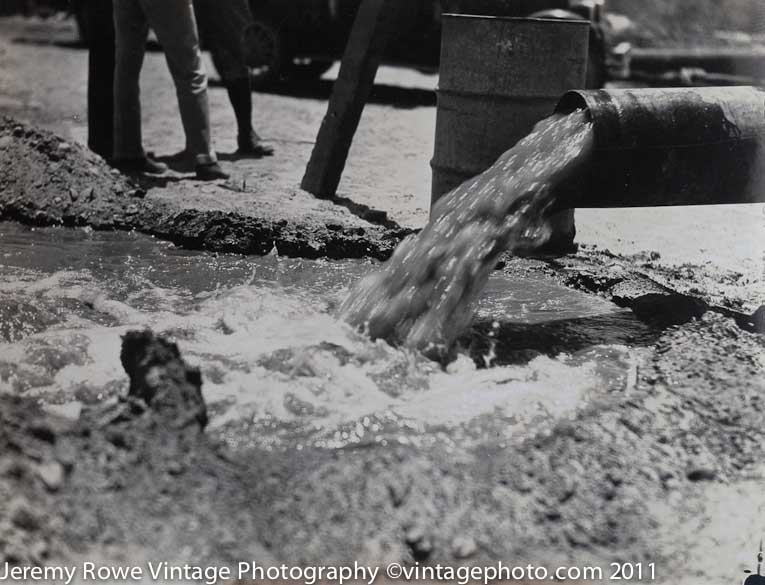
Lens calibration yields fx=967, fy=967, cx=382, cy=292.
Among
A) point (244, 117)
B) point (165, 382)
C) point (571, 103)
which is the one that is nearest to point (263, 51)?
point (244, 117)

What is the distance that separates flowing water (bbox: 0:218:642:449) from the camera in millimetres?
2580

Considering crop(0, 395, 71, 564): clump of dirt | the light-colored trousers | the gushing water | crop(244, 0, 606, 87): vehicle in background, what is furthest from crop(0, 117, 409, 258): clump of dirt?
crop(244, 0, 606, 87): vehicle in background

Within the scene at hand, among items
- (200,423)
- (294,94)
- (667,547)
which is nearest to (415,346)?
(200,423)

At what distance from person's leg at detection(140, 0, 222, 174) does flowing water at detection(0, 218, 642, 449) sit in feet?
4.87

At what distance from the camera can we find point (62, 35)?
50.0 ft

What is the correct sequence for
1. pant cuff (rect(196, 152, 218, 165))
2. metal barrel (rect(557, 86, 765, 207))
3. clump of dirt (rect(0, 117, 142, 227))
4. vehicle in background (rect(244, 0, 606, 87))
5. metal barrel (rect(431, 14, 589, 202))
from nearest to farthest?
metal barrel (rect(557, 86, 765, 207)) → metal barrel (rect(431, 14, 589, 202)) → clump of dirt (rect(0, 117, 142, 227)) → pant cuff (rect(196, 152, 218, 165)) → vehicle in background (rect(244, 0, 606, 87))

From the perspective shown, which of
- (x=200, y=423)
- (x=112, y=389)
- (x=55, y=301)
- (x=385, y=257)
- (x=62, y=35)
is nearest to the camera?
(x=200, y=423)

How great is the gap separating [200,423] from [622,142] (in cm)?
196

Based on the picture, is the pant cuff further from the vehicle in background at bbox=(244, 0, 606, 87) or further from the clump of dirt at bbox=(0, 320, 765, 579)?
the vehicle in background at bbox=(244, 0, 606, 87)

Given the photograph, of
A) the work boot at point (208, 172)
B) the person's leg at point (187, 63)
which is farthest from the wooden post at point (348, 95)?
the person's leg at point (187, 63)

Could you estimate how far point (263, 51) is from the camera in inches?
277

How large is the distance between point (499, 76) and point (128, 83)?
2472mm

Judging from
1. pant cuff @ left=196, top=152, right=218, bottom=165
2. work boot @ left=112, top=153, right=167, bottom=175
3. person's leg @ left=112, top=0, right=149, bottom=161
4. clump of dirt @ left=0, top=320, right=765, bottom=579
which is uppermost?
person's leg @ left=112, top=0, right=149, bottom=161

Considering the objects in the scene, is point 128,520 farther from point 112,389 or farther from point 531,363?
point 531,363
